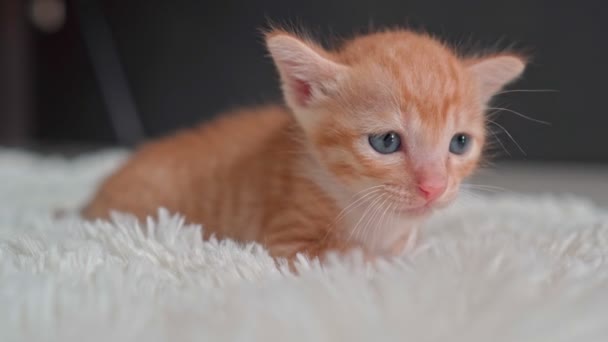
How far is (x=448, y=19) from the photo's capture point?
9.21 ft

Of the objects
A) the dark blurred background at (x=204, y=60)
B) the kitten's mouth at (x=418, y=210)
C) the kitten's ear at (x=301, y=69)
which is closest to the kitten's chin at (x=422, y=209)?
the kitten's mouth at (x=418, y=210)

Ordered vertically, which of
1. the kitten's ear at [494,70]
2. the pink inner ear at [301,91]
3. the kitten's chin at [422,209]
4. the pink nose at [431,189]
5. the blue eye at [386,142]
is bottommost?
the kitten's chin at [422,209]

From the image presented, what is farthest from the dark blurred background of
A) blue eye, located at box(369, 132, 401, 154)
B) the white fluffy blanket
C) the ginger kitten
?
the white fluffy blanket

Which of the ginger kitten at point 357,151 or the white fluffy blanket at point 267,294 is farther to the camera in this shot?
the ginger kitten at point 357,151

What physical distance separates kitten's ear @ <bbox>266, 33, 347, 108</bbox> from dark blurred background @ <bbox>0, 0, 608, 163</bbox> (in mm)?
1258

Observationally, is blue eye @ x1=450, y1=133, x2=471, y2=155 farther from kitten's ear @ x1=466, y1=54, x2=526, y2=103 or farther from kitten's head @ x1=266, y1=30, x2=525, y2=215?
kitten's ear @ x1=466, y1=54, x2=526, y2=103

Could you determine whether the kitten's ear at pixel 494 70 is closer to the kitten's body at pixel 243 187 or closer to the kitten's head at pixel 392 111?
the kitten's head at pixel 392 111

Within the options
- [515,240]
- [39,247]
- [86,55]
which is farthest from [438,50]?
[86,55]

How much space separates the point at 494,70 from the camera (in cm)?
134

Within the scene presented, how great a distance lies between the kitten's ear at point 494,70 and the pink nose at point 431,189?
352 millimetres

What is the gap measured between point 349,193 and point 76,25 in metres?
3.42

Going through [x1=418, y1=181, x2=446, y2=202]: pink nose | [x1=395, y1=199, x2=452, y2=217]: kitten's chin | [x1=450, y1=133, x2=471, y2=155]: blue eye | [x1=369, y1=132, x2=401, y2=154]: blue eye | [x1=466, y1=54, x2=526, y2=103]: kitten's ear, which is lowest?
[x1=395, y1=199, x2=452, y2=217]: kitten's chin

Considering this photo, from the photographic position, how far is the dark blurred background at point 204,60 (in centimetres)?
263

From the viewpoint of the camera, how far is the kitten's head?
1.11 meters
